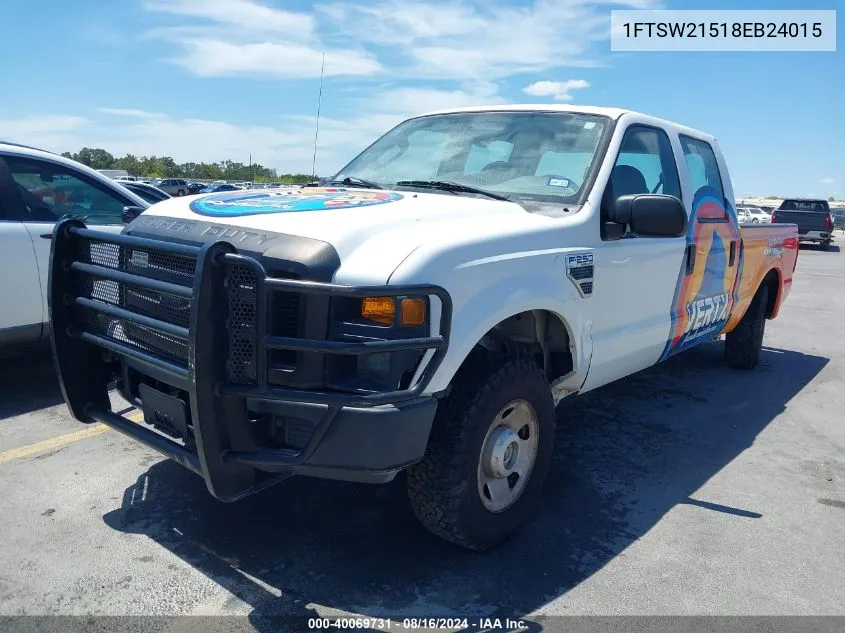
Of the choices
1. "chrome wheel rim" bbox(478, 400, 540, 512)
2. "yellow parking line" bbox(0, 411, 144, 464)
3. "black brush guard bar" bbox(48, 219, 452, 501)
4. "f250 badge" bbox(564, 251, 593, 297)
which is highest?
"f250 badge" bbox(564, 251, 593, 297)

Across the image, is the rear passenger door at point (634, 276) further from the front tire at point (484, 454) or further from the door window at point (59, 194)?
the door window at point (59, 194)

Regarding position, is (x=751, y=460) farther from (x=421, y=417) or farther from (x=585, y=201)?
(x=421, y=417)

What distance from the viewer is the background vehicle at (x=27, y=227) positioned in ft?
15.1

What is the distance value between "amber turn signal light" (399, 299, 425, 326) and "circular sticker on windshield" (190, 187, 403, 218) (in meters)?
0.71

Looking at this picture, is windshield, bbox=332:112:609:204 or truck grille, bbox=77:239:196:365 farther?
windshield, bbox=332:112:609:204

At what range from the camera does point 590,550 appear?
3154 mm

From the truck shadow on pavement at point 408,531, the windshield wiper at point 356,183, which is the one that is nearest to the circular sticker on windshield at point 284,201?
the windshield wiper at point 356,183

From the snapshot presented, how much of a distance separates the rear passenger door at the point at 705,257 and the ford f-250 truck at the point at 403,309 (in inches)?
8.2

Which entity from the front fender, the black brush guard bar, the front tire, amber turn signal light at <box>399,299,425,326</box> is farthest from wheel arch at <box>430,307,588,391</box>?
the black brush guard bar

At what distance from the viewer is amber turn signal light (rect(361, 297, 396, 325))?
8.03ft

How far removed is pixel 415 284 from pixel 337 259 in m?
0.29

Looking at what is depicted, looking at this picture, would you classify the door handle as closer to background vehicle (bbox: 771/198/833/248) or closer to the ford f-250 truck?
the ford f-250 truck

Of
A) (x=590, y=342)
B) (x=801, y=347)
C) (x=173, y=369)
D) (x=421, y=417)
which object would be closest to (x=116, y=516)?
(x=173, y=369)

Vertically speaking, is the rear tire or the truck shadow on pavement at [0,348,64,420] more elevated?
the rear tire
